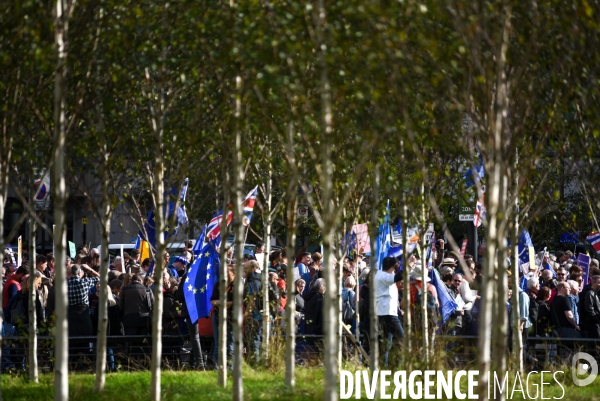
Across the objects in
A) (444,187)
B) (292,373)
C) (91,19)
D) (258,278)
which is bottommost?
(292,373)

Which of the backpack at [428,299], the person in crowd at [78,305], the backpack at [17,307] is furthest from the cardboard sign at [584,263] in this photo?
the backpack at [17,307]

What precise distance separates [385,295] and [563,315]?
300cm

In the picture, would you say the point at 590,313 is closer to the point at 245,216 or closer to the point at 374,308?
the point at 374,308

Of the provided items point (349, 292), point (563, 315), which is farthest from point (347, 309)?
point (563, 315)

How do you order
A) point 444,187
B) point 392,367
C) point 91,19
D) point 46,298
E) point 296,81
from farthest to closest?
point 46,298
point 444,187
point 392,367
point 91,19
point 296,81

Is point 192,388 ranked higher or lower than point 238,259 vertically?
lower

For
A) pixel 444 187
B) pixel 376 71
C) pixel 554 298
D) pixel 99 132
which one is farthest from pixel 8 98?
pixel 554 298

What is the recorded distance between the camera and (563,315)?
19.8 meters

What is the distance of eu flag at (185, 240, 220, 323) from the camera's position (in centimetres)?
1953

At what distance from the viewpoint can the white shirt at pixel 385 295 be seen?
19188mm

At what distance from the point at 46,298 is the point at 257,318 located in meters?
3.63

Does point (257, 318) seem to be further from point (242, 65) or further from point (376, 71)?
point (376, 71)

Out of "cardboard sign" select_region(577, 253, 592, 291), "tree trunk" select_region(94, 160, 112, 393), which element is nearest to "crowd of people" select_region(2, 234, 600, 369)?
"tree trunk" select_region(94, 160, 112, 393)

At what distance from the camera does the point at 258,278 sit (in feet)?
64.6
